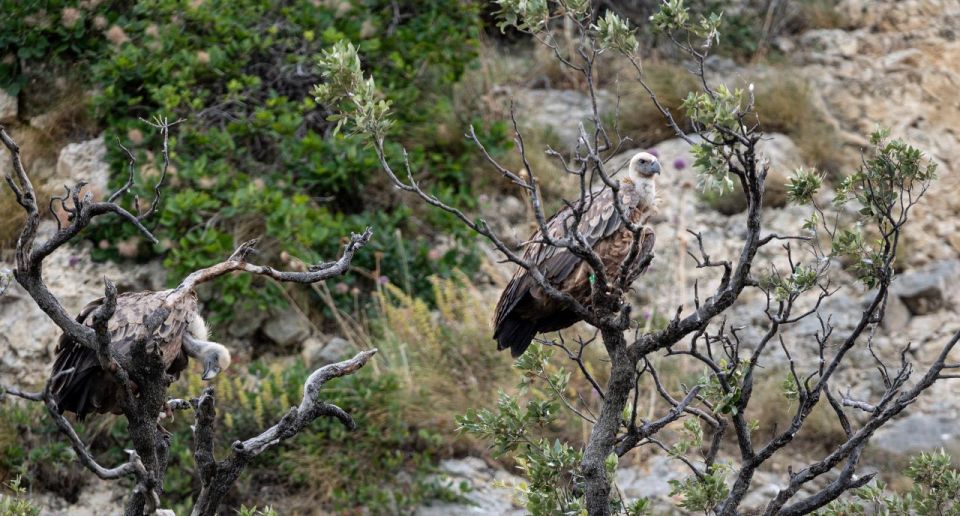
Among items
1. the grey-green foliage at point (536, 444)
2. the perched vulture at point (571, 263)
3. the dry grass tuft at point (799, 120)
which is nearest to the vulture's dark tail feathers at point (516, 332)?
the perched vulture at point (571, 263)

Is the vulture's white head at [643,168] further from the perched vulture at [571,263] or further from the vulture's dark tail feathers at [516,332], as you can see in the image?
the vulture's dark tail feathers at [516,332]

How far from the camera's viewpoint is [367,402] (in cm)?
709

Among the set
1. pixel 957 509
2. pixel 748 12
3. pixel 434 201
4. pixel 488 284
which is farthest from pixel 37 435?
pixel 748 12

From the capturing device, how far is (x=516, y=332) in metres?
5.07

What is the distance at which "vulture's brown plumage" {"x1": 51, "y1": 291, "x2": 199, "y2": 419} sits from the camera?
481 cm

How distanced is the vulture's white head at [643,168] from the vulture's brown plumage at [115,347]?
202 centimetres

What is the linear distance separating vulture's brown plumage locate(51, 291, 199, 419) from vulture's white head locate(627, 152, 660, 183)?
2.02 m

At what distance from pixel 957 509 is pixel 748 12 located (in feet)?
24.2

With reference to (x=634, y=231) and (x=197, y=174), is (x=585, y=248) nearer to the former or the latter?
(x=634, y=231)

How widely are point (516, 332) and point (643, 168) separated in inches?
36.5

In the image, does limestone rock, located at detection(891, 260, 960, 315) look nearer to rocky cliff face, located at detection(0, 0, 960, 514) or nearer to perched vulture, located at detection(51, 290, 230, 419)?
rocky cliff face, located at detection(0, 0, 960, 514)

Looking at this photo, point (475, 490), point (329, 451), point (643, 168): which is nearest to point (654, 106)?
point (475, 490)

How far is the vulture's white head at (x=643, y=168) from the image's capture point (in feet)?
16.5

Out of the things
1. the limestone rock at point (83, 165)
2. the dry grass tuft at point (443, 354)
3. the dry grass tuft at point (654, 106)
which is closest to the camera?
the dry grass tuft at point (443, 354)
